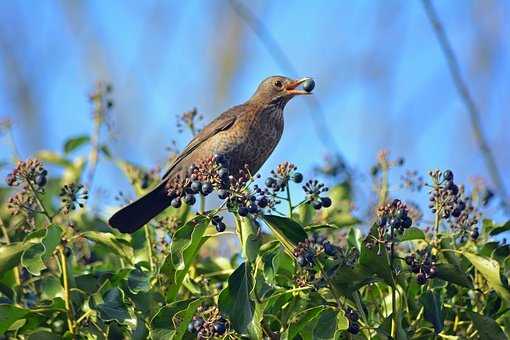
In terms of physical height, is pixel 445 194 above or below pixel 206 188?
below

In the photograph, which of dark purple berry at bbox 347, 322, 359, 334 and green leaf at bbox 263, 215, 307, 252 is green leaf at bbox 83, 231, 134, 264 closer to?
green leaf at bbox 263, 215, 307, 252

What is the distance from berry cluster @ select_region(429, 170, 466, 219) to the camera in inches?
101

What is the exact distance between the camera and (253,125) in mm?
4480

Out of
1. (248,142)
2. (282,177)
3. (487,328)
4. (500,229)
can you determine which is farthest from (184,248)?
(248,142)

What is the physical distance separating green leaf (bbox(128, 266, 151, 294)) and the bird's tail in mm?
610

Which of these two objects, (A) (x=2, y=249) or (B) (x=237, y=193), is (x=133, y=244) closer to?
(A) (x=2, y=249)

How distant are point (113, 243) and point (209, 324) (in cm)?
73

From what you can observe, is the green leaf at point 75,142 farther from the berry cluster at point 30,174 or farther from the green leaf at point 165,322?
the green leaf at point 165,322

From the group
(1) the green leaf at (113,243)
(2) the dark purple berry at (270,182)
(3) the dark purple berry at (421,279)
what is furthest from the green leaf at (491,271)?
(1) the green leaf at (113,243)

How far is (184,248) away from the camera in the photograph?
2.49m

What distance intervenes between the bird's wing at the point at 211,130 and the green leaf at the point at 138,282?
4.71 feet

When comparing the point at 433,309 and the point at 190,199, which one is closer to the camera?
the point at 433,309

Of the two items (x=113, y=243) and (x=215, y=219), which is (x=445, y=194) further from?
(x=113, y=243)

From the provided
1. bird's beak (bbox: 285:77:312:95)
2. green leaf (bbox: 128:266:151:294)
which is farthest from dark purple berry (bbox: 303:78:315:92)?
green leaf (bbox: 128:266:151:294)
